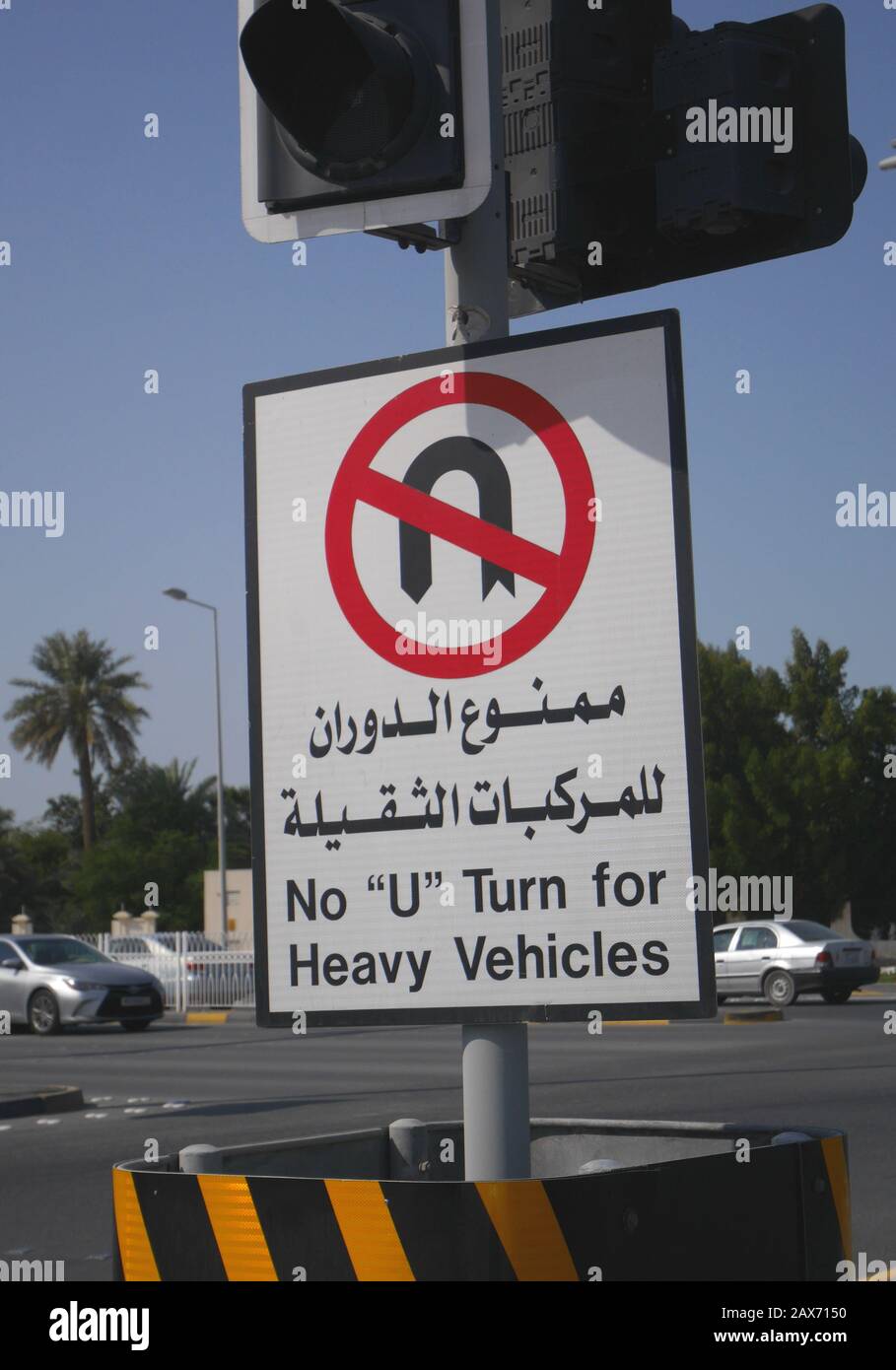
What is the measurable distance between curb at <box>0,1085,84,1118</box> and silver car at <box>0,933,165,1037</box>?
399 inches

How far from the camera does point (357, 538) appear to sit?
8.85ft

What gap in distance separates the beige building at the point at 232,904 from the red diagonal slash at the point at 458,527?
4156 cm

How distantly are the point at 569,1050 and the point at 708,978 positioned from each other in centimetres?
1606

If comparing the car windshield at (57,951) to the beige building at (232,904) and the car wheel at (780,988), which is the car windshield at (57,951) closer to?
the car wheel at (780,988)

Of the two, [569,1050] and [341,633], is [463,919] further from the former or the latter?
[569,1050]

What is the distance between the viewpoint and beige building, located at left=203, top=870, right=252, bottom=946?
45750 millimetres

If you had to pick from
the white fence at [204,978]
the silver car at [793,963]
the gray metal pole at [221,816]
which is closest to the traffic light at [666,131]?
the silver car at [793,963]

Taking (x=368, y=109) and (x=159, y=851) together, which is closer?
(x=368, y=109)

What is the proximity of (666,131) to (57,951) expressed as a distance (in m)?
23.1

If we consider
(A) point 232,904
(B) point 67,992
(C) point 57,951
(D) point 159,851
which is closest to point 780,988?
(B) point 67,992

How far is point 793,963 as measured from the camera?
1057 inches

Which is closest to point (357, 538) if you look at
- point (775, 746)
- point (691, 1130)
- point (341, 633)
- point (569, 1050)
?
point (341, 633)

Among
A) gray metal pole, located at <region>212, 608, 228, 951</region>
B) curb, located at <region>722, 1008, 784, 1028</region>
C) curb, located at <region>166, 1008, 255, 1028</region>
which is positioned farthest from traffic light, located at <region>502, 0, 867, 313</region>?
gray metal pole, located at <region>212, 608, 228, 951</region>

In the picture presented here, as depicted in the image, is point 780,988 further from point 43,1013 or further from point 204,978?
point 43,1013
